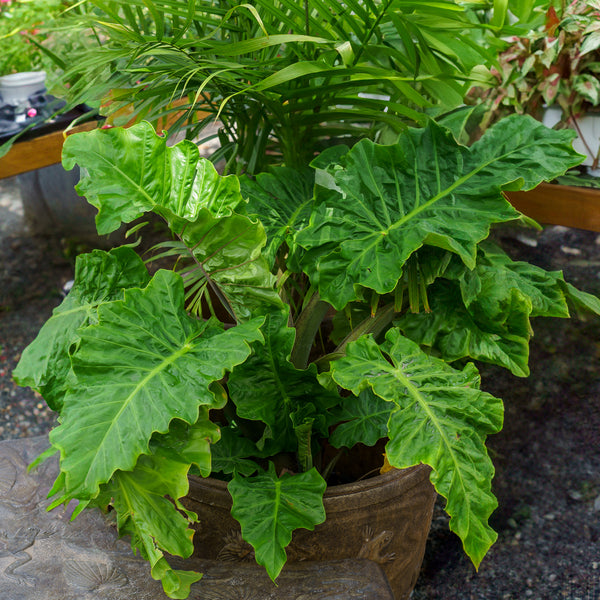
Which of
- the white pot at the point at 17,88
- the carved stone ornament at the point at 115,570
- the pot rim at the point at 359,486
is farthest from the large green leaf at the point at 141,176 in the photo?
the white pot at the point at 17,88

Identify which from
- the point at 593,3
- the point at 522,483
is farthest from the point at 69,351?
the point at 593,3

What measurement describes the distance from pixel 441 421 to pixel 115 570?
556mm

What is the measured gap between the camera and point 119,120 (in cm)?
118

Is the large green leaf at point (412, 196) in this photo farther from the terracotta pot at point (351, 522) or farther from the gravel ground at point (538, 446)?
the gravel ground at point (538, 446)

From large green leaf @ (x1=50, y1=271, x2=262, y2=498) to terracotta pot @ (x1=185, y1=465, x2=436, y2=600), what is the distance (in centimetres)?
20

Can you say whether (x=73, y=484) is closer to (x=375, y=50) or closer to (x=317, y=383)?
(x=317, y=383)

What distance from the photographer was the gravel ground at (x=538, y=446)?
123 centimetres

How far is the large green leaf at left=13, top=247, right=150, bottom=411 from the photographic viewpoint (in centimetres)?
90

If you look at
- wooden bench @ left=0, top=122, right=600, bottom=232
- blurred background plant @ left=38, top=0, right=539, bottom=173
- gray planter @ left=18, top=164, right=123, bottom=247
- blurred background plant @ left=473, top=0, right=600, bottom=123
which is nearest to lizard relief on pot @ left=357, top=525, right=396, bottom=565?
blurred background plant @ left=38, top=0, right=539, bottom=173

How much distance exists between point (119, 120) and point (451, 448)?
0.83 meters

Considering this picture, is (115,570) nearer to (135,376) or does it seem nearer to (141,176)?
(135,376)

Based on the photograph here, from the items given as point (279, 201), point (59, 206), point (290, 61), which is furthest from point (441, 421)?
point (59, 206)

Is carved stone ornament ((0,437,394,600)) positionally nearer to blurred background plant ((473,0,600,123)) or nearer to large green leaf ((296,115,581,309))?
large green leaf ((296,115,581,309))

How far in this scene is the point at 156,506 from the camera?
0.77 meters
